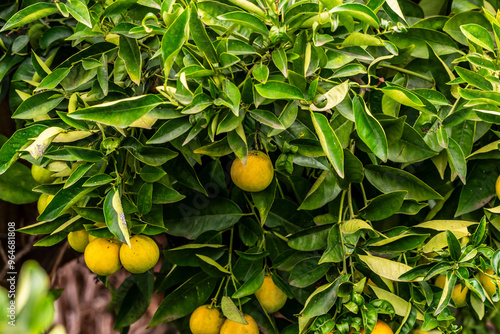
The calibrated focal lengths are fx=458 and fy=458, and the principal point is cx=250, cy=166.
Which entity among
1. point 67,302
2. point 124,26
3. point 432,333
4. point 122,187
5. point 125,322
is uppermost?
point 124,26

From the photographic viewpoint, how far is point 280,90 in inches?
24.0

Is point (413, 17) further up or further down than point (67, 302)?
further up

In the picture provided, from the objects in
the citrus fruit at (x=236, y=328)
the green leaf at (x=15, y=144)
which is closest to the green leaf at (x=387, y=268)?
the citrus fruit at (x=236, y=328)

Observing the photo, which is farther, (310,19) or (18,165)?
(18,165)

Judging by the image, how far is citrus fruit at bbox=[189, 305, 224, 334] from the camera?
80cm

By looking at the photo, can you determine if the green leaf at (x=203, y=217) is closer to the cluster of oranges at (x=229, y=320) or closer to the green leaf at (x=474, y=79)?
the cluster of oranges at (x=229, y=320)

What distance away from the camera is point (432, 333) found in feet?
2.43

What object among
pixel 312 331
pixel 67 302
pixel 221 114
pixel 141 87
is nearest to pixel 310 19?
pixel 221 114

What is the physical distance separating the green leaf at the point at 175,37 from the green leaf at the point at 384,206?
395 mm

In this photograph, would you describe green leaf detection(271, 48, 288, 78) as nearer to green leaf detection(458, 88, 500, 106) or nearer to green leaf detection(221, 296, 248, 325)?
green leaf detection(458, 88, 500, 106)

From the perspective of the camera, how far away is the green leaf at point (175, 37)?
56cm

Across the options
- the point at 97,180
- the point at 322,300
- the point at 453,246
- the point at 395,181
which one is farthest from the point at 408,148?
the point at 97,180

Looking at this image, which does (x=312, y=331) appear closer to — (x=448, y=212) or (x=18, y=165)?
(x=448, y=212)

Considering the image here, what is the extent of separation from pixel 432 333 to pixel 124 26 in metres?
0.68
